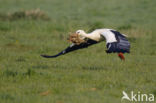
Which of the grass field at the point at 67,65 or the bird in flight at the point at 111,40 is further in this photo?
the bird in flight at the point at 111,40

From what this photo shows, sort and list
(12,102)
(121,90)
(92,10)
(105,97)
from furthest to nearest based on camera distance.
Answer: (92,10) < (121,90) < (105,97) < (12,102)

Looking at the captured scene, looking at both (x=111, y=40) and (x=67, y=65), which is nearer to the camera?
(x=111, y=40)

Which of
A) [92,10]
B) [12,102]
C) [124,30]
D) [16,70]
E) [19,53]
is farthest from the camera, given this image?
[92,10]

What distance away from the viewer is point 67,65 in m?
11.3

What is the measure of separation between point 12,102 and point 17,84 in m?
1.45

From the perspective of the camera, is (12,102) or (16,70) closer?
(12,102)

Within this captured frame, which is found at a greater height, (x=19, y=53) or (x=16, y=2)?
(x=16, y=2)

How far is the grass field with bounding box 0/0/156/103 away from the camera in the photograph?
8.22 metres

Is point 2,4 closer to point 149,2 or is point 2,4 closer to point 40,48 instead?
point 149,2

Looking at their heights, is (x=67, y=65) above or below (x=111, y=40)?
below

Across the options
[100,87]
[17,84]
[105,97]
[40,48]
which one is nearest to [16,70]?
[17,84]

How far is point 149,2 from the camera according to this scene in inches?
1026

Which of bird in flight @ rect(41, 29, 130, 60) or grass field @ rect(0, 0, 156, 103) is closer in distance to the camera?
grass field @ rect(0, 0, 156, 103)

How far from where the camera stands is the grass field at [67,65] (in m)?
8.22
